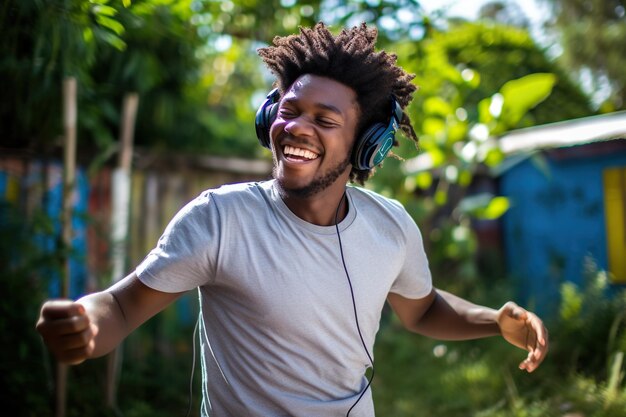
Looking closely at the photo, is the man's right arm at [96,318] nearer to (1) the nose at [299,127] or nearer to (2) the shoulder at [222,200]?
(2) the shoulder at [222,200]

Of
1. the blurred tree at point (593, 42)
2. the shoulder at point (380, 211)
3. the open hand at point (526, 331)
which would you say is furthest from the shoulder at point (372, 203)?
the blurred tree at point (593, 42)

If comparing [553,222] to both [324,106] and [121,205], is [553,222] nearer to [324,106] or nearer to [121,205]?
[121,205]

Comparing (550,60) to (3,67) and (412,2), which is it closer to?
(412,2)

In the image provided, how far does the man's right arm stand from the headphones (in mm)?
731

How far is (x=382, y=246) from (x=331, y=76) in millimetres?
629

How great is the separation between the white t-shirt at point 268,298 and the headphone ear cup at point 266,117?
0.90ft

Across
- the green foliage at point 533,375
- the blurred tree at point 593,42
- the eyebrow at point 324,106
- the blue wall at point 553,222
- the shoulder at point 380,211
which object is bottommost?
the green foliage at point 533,375

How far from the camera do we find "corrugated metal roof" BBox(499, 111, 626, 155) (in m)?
5.84

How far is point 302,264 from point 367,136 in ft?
1.82

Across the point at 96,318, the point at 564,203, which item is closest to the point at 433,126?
the point at 564,203

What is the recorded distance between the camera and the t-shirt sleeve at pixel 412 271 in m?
2.35

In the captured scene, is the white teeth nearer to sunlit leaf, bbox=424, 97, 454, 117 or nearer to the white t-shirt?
the white t-shirt

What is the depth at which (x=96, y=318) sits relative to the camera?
68.2 inches

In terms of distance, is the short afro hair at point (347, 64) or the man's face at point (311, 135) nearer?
the man's face at point (311, 135)
